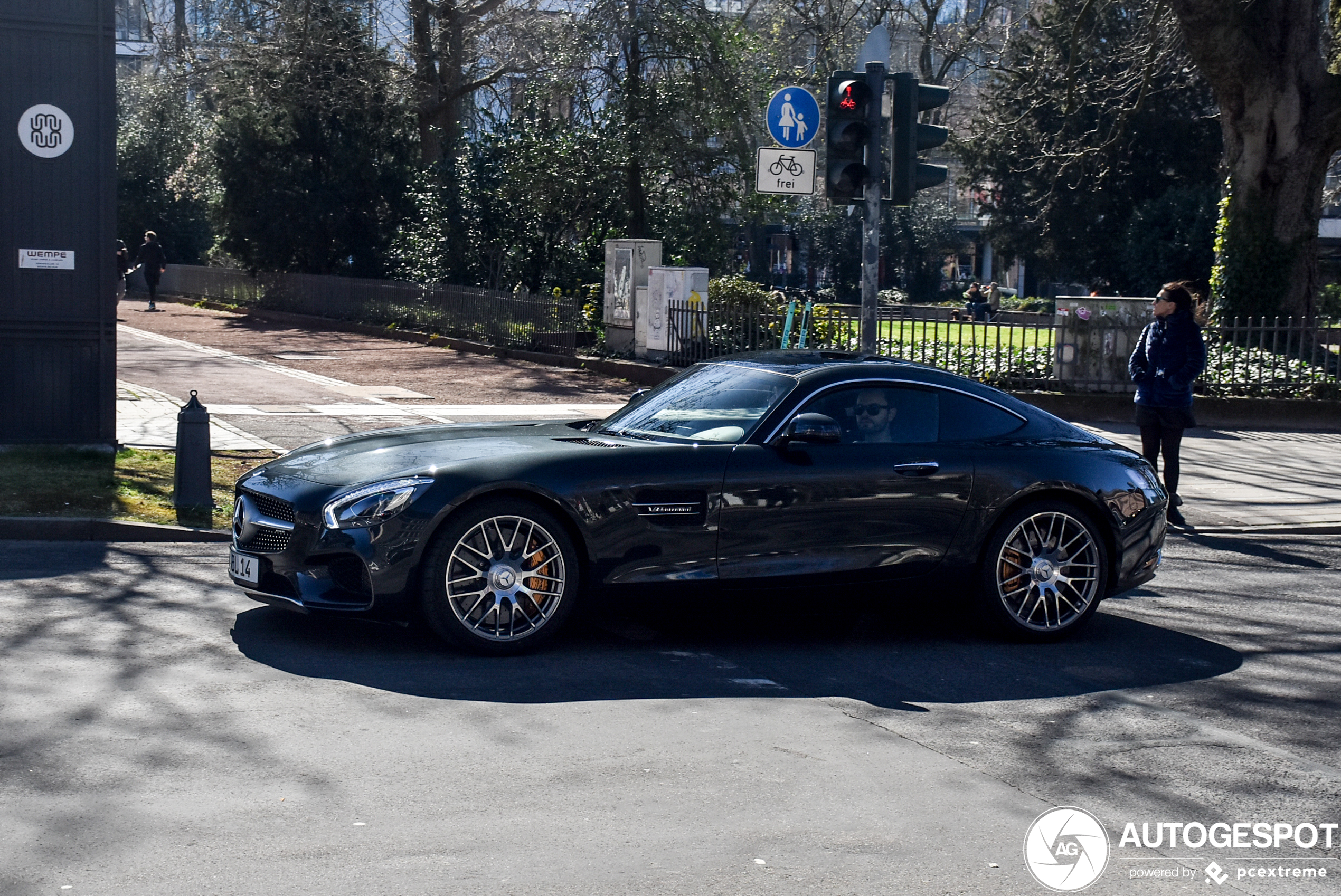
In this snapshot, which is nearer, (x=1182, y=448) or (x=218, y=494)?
(x=218, y=494)

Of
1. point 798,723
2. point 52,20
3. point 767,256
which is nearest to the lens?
point 798,723

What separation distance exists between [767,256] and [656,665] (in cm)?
5731

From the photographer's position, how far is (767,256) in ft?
206

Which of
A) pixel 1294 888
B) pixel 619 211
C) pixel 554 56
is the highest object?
pixel 554 56

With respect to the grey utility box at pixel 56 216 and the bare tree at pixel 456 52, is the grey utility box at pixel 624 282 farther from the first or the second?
the bare tree at pixel 456 52

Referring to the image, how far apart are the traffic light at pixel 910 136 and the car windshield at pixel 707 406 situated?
12.3ft

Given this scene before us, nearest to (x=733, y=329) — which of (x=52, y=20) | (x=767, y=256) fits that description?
(x=52, y=20)

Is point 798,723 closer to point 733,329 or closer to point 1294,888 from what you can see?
point 1294,888

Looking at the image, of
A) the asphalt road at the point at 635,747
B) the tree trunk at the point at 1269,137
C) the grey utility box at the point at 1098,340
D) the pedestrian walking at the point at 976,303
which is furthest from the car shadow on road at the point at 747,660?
the pedestrian walking at the point at 976,303

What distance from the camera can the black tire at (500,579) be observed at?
6316 millimetres

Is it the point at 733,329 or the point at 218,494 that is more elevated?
the point at 733,329

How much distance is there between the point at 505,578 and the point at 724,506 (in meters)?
1.06

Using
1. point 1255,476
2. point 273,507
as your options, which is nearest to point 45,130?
point 273,507

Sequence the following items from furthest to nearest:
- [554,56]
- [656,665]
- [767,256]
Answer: [767,256]
[554,56]
[656,665]
